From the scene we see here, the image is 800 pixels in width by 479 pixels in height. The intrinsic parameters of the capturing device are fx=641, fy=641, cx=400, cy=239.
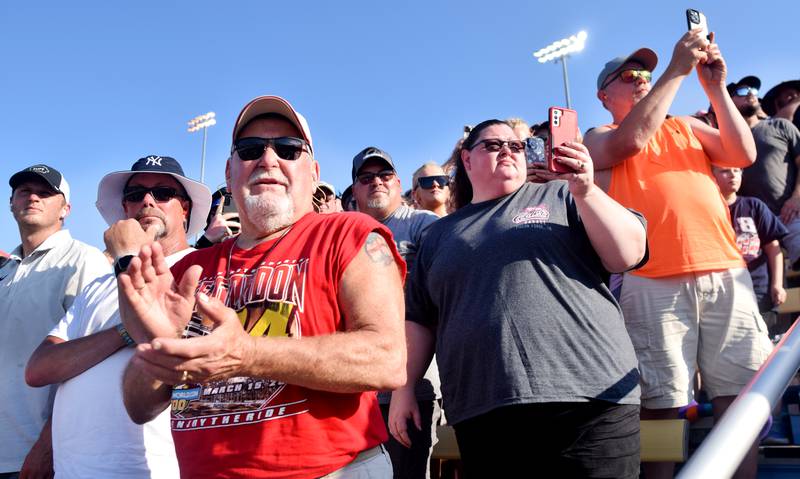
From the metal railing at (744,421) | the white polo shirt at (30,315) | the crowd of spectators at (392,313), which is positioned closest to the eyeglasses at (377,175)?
the crowd of spectators at (392,313)

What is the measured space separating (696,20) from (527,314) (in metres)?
2.11

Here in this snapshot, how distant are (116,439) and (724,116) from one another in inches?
132

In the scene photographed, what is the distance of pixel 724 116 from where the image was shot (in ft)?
11.5

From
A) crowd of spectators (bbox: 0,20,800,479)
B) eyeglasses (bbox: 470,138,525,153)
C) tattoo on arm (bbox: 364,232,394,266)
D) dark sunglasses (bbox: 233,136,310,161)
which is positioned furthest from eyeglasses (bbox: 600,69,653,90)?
tattoo on arm (bbox: 364,232,394,266)

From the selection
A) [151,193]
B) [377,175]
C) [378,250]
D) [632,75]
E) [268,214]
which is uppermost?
[632,75]

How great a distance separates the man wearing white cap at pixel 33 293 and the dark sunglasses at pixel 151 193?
67 centimetres

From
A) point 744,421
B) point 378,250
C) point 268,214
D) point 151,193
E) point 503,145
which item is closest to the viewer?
point 744,421

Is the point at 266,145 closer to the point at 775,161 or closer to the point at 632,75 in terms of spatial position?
the point at 632,75

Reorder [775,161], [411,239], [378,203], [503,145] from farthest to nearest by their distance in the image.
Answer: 1. [775,161]
2. [378,203]
3. [411,239]
4. [503,145]

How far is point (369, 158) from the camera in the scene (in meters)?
4.63

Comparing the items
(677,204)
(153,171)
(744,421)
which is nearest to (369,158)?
(153,171)

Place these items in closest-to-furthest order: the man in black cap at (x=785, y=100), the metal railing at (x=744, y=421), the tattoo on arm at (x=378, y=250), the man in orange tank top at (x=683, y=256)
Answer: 1. the metal railing at (x=744, y=421)
2. the tattoo on arm at (x=378, y=250)
3. the man in orange tank top at (x=683, y=256)
4. the man in black cap at (x=785, y=100)

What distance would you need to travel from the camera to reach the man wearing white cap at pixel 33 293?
11.5ft

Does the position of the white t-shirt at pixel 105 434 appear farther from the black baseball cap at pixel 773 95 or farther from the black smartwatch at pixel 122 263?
the black baseball cap at pixel 773 95
